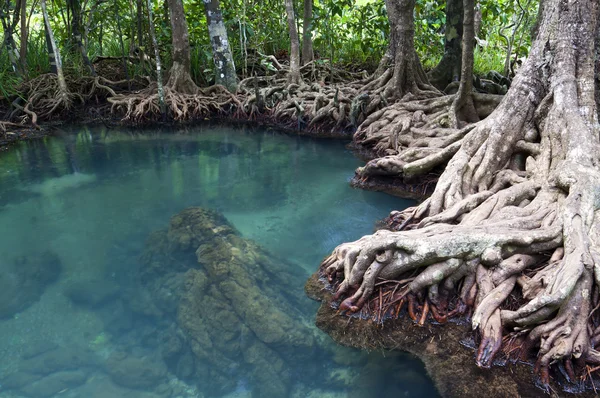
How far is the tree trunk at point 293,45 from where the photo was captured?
383 inches

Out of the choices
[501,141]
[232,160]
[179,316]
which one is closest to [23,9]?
[232,160]

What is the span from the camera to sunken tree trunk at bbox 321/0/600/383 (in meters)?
3.20

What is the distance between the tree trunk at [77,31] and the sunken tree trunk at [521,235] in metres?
9.50

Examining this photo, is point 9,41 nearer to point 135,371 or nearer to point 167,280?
point 167,280

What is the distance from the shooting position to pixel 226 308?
4.23 meters

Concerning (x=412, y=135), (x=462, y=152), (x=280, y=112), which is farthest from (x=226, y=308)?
(x=280, y=112)

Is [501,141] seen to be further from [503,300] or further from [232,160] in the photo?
[232,160]

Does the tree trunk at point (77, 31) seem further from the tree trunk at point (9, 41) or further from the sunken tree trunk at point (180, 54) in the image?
the sunken tree trunk at point (180, 54)

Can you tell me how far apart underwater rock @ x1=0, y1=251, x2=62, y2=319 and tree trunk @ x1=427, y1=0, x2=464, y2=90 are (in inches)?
288

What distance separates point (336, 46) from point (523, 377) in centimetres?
1031

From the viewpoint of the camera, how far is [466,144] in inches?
209

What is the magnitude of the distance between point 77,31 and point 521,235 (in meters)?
11.5

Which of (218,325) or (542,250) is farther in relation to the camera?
(218,325)

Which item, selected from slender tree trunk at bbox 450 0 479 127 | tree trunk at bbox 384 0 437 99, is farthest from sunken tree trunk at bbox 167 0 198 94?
slender tree trunk at bbox 450 0 479 127
